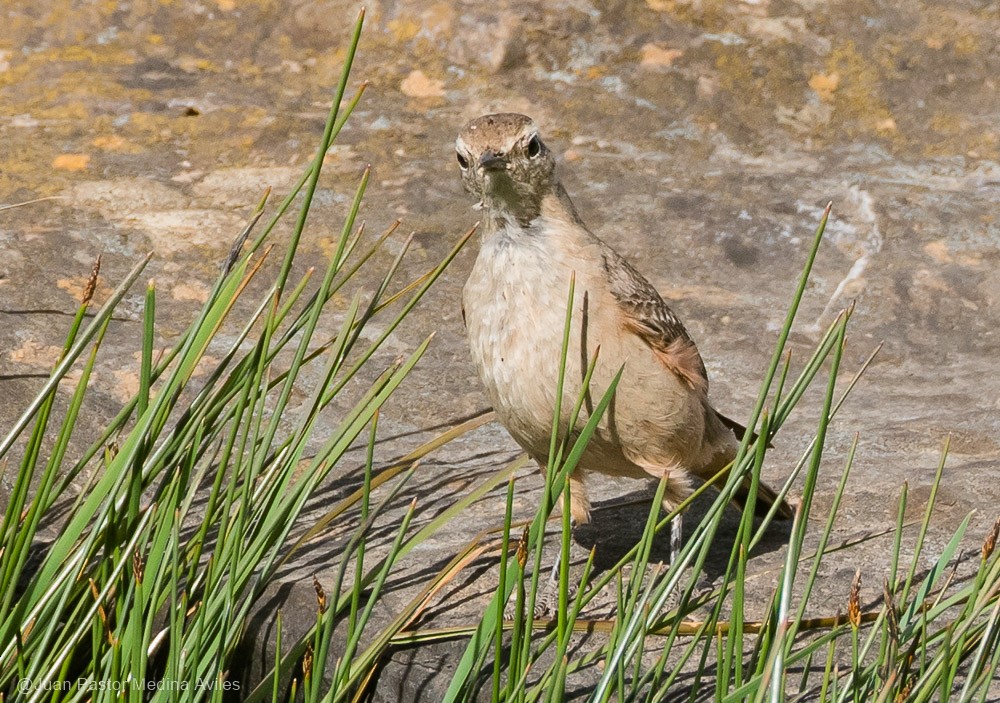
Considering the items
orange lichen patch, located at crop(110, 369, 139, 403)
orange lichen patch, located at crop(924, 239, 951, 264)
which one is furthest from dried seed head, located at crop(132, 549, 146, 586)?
orange lichen patch, located at crop(924, 239, 951, 264)

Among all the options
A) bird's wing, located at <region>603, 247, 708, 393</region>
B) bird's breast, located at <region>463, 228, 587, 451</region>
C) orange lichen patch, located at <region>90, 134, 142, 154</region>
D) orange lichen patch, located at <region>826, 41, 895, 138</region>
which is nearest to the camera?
bird's breast, located at <region>463, 228, 587, 451</region>

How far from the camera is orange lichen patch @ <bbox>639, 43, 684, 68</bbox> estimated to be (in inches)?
283

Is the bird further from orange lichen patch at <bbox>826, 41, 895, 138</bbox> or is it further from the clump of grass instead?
orange lichen patch at <bbox>826, 41, 895, 138</bbox>

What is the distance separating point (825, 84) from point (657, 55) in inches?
38.8

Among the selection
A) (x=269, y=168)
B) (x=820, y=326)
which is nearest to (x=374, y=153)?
(x=269, y=168)

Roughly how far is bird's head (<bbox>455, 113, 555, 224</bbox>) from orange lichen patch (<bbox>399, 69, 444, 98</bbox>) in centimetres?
315

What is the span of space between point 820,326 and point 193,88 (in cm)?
375

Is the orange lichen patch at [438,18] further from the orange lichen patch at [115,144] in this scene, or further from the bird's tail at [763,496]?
the bird's tail at [763,496]

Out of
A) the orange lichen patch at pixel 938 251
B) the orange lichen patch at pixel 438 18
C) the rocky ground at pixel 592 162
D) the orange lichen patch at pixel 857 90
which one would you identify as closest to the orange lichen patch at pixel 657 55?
the rocky ground at pixel 592 162

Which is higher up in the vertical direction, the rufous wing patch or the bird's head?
the bird's head

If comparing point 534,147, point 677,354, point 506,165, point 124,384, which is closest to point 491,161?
point 506,165

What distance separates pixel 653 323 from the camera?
409 cm

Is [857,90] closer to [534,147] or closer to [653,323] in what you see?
[653,323]

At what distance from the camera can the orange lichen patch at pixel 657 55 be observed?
7.18 m
